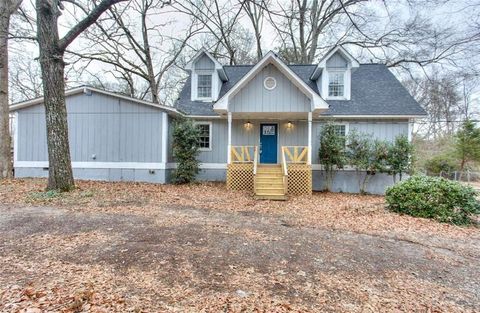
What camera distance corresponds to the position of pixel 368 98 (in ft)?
42.0

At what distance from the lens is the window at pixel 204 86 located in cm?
1348

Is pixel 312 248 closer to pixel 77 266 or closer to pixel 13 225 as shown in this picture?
pixel 77 266

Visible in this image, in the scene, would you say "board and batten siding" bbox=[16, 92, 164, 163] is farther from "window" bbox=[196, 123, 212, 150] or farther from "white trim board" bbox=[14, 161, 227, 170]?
"window" bbox=[196, 123, 212, 150]

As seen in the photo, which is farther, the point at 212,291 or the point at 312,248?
the point at 312,248

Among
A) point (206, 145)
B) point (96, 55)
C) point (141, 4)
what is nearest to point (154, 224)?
point (206, 145)

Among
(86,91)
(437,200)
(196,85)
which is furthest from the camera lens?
(196,85)

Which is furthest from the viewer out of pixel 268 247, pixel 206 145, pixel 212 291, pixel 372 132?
pixel 206 145

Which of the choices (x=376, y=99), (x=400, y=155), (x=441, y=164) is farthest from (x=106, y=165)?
(x=441, y=164)

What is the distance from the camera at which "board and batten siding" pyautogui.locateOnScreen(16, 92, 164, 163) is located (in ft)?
38.7

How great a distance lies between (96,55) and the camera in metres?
16.2

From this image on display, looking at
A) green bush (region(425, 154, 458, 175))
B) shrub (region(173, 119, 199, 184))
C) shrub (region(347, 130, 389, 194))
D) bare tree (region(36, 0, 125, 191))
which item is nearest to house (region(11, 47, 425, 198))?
shrub (region(173, 119, 199, 184))

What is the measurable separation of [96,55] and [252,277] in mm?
17323

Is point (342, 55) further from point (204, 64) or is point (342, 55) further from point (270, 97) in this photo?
point (204, 64)

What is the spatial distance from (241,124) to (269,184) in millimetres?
3928
